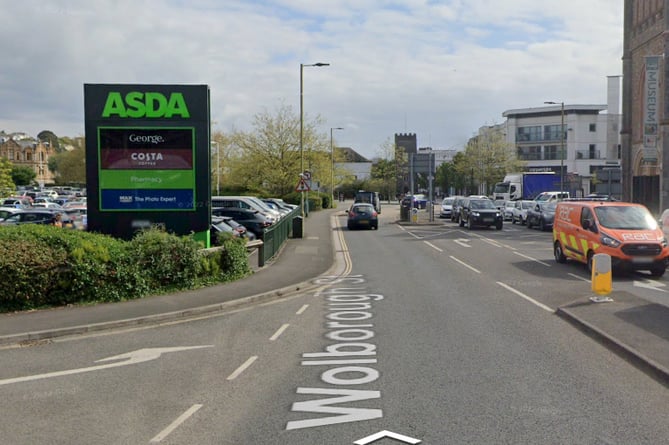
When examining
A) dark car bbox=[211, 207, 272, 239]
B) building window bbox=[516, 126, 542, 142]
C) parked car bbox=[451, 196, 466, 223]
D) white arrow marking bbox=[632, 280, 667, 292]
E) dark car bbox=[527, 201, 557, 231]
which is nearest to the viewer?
white arrow marking bbox=[632, 280, 667, 292]

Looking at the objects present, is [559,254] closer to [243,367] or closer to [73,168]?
[243,367]

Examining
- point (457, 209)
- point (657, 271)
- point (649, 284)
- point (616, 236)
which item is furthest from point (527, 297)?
point (457, 209)

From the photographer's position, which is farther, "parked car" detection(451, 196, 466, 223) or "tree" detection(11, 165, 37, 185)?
"tree" detection(11, 165, 37, 185)

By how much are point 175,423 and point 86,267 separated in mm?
7482

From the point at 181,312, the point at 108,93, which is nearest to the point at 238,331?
the point at 181,312

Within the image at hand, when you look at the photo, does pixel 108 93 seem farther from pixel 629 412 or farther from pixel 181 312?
pixel 629 412

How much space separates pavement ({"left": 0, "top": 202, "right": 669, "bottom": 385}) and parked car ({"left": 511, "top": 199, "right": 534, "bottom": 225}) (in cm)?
2763

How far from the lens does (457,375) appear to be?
7969 mm

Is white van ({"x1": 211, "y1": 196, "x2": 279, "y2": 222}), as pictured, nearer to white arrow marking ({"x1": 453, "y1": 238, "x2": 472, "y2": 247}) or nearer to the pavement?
white arrow marking ({"x1": 453, "y1": 238, "x2": 472, "y2": 247})

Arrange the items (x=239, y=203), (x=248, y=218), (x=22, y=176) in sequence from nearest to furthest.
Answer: (x=248, y=218) < (x=239, y=203) < (x=22, y=176)

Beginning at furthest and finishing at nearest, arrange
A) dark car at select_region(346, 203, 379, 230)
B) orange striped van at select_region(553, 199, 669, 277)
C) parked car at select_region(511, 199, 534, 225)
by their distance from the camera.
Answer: parked car at select_region(511, 199, 534, 225)
dark car at select_region(346, 203, 379, 230)
orange striped van at select_region(553, 199, 669, 277)

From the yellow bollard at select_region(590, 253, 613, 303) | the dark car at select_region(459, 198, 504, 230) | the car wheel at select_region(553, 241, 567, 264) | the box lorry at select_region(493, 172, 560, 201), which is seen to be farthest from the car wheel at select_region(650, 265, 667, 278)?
the box lorry at select_region(493, 172, 560, 201)

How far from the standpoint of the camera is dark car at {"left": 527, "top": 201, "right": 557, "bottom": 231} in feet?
119

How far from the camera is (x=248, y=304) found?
1374 cm
